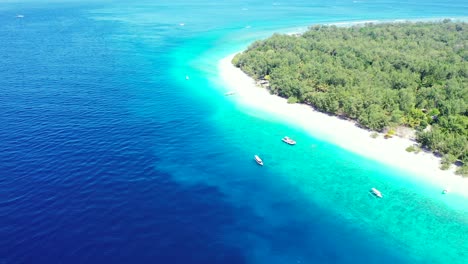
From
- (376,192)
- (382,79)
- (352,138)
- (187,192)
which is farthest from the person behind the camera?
(382,79)

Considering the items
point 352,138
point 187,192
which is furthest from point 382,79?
point 187,192

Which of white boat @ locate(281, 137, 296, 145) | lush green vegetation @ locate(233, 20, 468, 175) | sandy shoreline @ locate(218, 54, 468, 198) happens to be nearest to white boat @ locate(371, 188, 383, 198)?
sandy shoreline @ locate(218, 54, 468, 198)

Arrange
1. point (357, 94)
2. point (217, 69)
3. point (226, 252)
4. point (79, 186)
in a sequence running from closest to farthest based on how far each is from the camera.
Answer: point (226, 252) → point (79, 186) → point (357, 94) → point (217, 69)

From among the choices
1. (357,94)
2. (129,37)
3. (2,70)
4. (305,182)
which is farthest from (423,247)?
(129,37)

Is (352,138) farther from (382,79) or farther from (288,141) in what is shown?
(382,79)

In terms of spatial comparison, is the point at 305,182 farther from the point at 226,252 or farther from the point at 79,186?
the point at 79,186

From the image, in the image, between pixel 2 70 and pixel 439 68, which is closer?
pixel 439 68

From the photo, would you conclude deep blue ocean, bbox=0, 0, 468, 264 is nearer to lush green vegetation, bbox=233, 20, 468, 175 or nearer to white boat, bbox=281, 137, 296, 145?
white boat, bbox=281, 137, 296, 145
